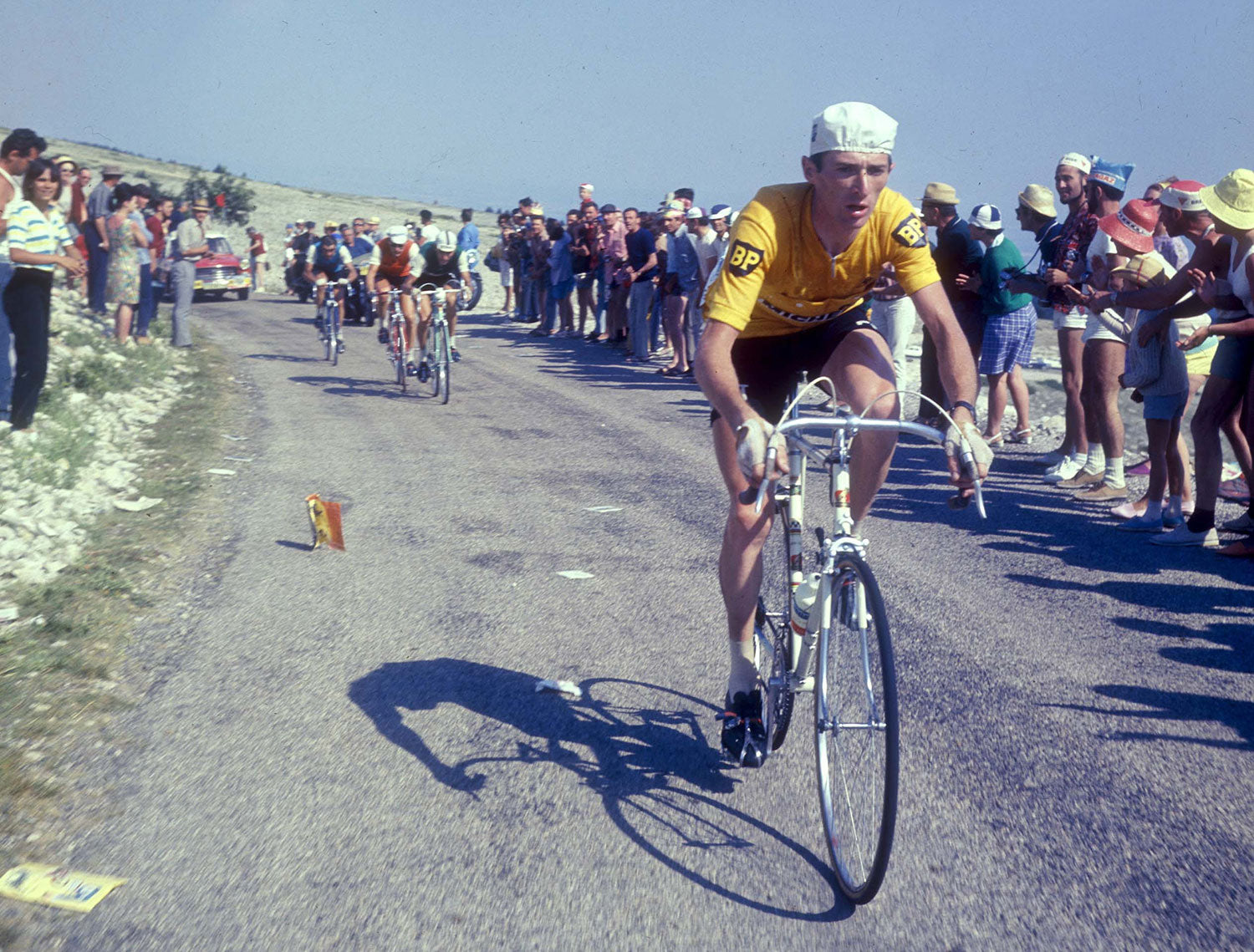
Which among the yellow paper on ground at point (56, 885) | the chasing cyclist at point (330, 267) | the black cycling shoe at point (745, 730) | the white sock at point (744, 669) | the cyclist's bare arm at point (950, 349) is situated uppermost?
the cyclist's bare arm at point (950, 349)

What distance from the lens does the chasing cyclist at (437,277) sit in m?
14.9

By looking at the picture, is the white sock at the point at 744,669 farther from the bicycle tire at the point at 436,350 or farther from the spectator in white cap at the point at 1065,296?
the bicycle tire at the point at 436,350

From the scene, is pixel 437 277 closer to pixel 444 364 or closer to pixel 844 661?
pixel 444 364

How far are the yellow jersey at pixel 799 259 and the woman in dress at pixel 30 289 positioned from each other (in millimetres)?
6820

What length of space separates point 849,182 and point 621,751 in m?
2.11

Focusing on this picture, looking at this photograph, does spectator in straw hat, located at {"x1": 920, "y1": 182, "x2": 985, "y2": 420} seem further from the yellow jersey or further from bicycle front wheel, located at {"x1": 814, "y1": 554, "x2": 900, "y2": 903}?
bicycle front wheel, located at {"x1": 814, "y1": 554, "x2": 900, "y2": 903}

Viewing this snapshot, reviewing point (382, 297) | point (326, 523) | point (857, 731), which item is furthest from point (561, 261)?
point (857, 731)

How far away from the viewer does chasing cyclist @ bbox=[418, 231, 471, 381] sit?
14938mm

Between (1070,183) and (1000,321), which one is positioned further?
(1000,321)

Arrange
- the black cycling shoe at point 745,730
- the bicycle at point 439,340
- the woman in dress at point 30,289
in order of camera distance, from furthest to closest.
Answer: the bicycle at point 439,340
the woman in dress at point 30,289
the black cycling shoe at point 745,730

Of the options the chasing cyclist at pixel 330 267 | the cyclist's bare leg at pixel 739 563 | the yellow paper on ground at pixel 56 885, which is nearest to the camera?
the yellow paper on ground at pixel 56 885

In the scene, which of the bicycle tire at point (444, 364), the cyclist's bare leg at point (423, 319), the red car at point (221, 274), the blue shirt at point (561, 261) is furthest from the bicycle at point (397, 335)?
the red car at point (221, 274)

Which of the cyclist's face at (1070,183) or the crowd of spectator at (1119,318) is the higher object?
the cyclist's face at (1070,183)

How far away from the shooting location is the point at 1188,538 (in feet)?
24.4
